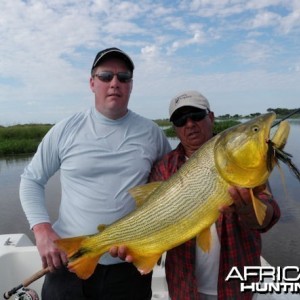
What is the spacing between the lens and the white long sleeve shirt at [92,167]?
3.38 meters

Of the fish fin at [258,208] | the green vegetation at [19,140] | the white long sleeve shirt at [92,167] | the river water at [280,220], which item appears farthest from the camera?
the green vegetation at [19,140]

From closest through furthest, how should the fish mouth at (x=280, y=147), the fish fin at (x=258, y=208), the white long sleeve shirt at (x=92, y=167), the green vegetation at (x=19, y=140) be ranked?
the fish mouth at (x=280, y=147) → the fish fin at (x=258, y=208) → the white long sleeve shirt at (x=92, y=167) → the green vegetation at (x=19, y=140)

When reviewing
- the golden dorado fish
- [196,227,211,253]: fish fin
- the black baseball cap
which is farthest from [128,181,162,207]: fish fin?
the black baseball cap

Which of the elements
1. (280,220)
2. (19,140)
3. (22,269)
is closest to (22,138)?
(19,140)

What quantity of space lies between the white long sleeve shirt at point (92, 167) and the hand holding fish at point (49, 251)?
15cm

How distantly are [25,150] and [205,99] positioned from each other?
29.5 metres

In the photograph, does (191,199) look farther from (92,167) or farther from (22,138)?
(22,138)

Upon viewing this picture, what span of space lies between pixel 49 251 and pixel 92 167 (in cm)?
82

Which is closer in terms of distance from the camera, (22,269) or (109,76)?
(109,76)

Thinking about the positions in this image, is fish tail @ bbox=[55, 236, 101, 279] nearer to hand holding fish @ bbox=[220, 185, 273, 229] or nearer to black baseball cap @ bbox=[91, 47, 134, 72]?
hand holding fish @ bbox=[220, 185, 273, 229]

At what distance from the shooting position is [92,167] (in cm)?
344

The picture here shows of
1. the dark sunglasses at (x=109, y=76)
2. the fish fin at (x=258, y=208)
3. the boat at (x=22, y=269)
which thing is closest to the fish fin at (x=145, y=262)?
the fish fin at (x=258, y=208)

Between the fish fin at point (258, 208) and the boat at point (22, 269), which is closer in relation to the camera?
the fish fin at point (258, 208)

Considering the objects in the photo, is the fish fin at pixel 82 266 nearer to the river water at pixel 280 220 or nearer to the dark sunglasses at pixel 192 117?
the dark sunglasses at pixel 192 117
